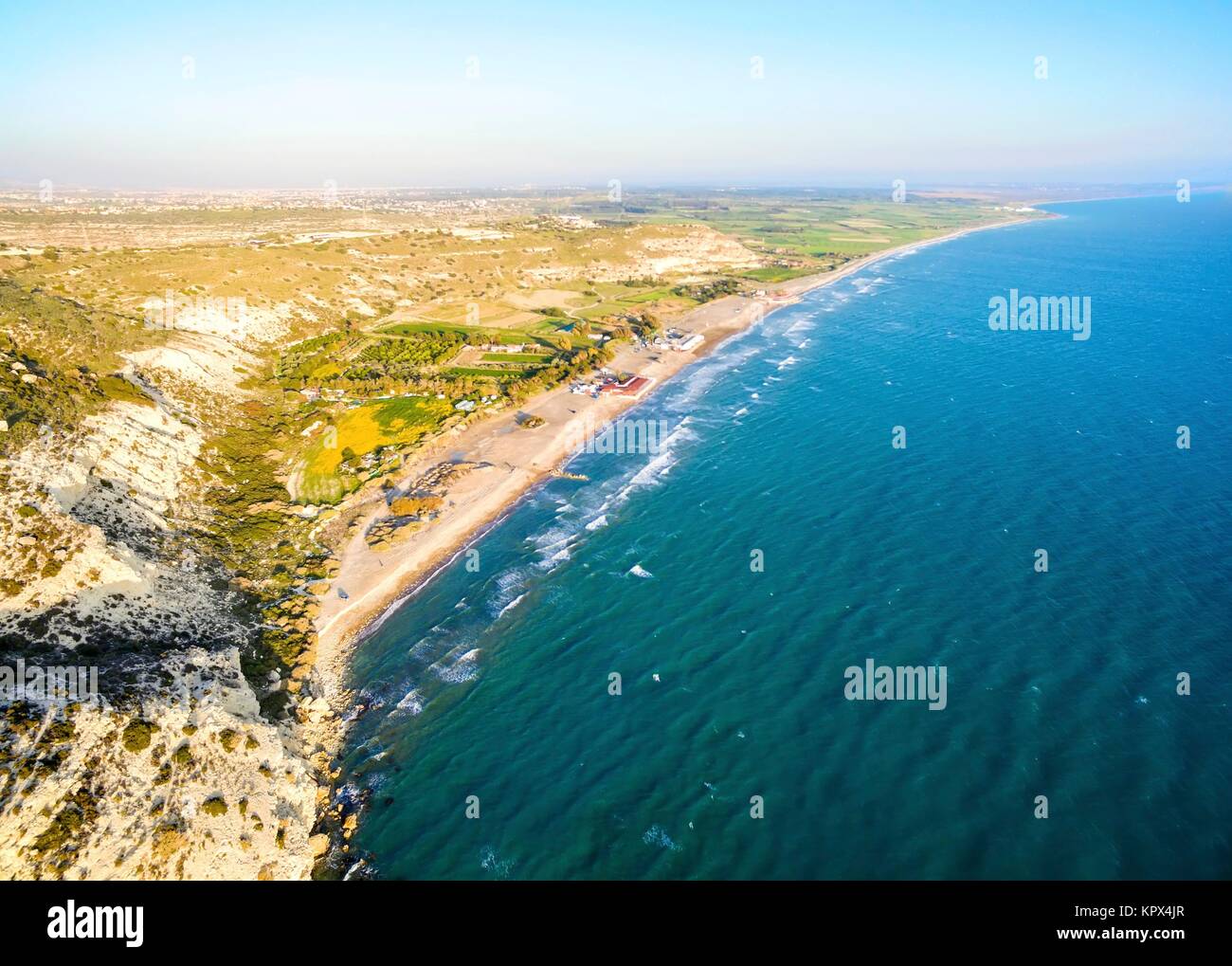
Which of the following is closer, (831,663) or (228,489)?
(831,663)

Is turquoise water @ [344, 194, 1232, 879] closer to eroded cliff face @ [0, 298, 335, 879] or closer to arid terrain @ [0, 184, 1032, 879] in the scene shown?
eroded cliff face @ [0, 298, 335, 879]

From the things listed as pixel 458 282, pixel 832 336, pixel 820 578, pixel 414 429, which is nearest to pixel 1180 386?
pixel 832 336
